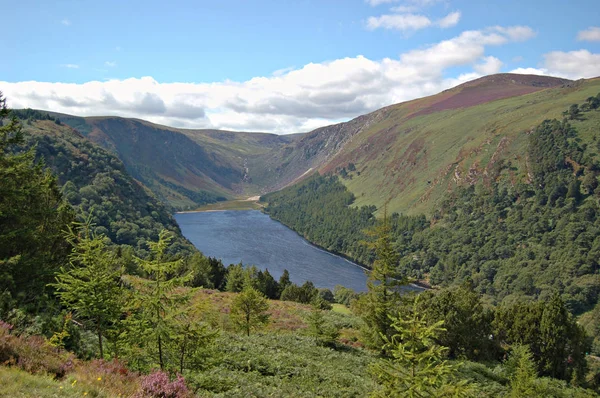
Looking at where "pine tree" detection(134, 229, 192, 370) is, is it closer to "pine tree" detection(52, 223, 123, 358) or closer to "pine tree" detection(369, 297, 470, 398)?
"pine tree" detection(52, 223, 123, 358)

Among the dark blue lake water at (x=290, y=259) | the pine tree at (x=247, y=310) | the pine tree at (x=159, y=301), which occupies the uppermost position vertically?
the pine tree at (x=159, y=301)

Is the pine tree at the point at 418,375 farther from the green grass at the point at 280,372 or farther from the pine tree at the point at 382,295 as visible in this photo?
the pine tree at the point at 382,295

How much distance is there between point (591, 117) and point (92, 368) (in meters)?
221

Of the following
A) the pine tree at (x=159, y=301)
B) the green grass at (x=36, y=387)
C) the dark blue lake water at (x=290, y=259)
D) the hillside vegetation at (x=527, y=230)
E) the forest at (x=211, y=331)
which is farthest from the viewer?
the dark blue lake water at (x=290, y=259)

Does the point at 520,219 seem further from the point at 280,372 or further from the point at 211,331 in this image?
the point at 211,331

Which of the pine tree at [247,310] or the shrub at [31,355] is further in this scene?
the pine tree at [247,310]

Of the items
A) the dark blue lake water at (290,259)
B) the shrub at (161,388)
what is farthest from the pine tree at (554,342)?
the dark blue lake water at (290,259)

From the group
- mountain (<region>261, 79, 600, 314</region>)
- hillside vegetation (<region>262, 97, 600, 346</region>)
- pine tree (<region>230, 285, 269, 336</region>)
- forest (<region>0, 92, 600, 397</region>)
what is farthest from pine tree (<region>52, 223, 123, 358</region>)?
mountain (<region>261, 79, 600, 314</region>)

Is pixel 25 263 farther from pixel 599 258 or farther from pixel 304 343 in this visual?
pixel 599 258

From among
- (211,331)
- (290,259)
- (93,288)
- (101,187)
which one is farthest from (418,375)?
(101,187)

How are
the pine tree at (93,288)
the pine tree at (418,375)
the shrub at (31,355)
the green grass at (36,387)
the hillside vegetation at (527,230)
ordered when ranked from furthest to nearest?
the hillside vegetation at (527,230) → the pine tree at (93,288) → the pine tree at (418,375) → the shrub at (31,355) → the green grass at (36,387)

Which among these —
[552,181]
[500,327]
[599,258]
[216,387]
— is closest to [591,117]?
[552,181]

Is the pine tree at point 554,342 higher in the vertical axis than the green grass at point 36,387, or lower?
lower

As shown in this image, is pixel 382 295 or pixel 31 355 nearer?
pixel 31 355
